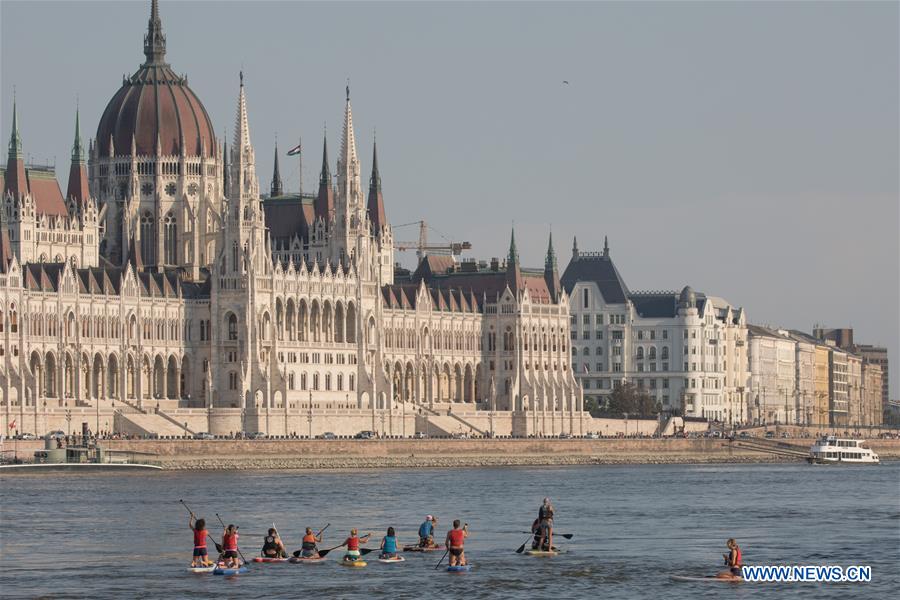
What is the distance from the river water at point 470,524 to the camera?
88875mm

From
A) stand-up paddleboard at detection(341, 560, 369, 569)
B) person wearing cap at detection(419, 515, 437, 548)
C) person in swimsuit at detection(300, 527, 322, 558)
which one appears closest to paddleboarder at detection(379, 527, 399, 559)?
stand-up paddleboard at detection(341, 560, 369, 569)

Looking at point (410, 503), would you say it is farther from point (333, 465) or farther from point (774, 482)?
point (333, 465)

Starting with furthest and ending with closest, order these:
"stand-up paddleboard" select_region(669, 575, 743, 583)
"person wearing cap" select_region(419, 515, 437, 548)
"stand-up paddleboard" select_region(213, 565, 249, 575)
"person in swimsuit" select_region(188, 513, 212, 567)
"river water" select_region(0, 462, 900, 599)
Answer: "person wearing cap" select_region(419, 515, 437, 548), "person in swimsuit" select_region(188, 513, 212, 567), "stand-up paddleboard" select_region(213, 565, 249, 575), "stand-up paddleboard" select_region(669, 575, 743, 583), "river water" select_region(0, 462, 900, 599)

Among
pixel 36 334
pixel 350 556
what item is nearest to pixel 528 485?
pixel 36 334

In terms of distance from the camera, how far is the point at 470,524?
118625mm

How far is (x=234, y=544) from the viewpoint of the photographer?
297 feet

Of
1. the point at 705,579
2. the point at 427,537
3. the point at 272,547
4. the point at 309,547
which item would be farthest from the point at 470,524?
the point at 705,579

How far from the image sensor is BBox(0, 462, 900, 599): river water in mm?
88875

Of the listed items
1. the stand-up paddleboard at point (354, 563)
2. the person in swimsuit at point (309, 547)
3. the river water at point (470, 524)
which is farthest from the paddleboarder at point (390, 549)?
the person in swimsuit at point (309, 547)

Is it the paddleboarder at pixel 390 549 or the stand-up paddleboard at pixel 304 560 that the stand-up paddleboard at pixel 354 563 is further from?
the paddleboarder at pixel 390 549

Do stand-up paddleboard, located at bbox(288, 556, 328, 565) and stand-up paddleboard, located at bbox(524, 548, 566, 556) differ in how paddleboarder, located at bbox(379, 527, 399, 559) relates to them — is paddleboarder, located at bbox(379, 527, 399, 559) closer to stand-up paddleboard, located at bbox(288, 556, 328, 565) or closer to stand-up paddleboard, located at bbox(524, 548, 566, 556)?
stand-up paddleboard, located at bbox(288, 556, 328, 565)

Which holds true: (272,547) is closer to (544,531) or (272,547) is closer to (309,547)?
(309,547)

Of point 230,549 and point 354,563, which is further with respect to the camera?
point 354,563

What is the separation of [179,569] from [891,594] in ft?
86.9
